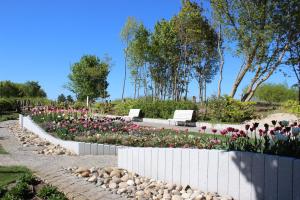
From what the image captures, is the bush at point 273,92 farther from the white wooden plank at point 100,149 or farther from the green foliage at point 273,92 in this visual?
the white wooden plank at point 100,149

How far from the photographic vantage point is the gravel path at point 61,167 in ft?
20.3

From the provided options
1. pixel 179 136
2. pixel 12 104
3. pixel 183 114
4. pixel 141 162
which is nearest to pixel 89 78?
pixel 12 104

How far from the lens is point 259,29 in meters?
25.2

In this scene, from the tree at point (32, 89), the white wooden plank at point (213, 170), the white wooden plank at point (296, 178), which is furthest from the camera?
the tree at point (32, 89)

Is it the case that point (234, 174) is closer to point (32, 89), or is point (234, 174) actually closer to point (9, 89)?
point (9, 89)

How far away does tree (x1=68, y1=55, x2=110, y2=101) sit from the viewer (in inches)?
2062

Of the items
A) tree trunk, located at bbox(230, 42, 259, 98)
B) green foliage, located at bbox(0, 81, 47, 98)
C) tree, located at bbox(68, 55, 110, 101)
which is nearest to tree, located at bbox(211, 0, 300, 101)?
tree trunk, located at bbox(230, 42, 259, 98)

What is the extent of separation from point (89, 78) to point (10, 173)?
47221 millimetres

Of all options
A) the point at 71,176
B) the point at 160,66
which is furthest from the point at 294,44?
the point at 71,176

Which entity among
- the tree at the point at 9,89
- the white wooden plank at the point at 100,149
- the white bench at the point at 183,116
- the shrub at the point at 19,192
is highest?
the tree at the point at 9,89

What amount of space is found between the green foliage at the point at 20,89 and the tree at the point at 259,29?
36.8 meters

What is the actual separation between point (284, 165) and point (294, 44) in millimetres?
22752

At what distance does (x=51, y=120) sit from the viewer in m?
17.0

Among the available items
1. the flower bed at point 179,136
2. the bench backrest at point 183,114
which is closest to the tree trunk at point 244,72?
the bench backrest at point 183,114
